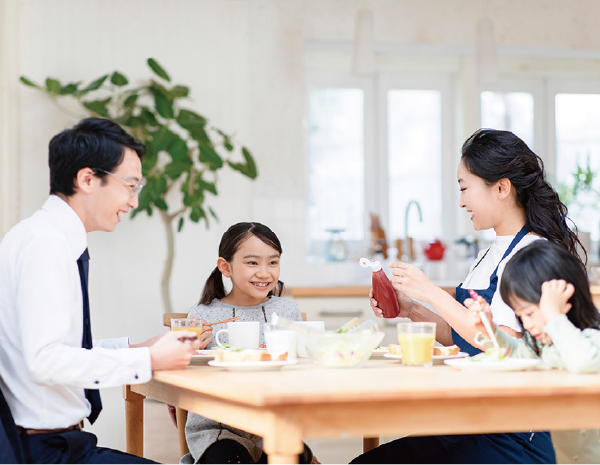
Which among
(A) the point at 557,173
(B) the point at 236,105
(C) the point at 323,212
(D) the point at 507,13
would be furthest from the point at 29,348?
(A) the point at 557,173

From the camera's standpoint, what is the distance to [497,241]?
81.7 inches

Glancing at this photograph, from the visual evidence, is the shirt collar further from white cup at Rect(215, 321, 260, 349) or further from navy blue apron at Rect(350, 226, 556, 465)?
navy blue apron at Rect(350, 226, 556, 465)

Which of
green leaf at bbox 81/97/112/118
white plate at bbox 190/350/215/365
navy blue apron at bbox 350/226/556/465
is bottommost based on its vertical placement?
navy blue apron at bbox 350/226/556/465

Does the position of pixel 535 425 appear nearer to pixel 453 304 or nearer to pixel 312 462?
pixel 453 304

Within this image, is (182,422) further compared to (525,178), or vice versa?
(182,422)

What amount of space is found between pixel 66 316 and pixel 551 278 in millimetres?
935

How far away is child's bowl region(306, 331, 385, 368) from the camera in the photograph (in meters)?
1.48

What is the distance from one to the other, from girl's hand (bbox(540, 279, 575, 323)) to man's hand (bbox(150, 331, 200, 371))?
0.68 meters

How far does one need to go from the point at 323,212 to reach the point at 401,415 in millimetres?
3766

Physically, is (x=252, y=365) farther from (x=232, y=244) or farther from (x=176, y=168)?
(x=176, y=168)

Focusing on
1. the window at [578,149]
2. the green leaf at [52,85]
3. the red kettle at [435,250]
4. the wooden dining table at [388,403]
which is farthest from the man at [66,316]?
the window at [578,149]

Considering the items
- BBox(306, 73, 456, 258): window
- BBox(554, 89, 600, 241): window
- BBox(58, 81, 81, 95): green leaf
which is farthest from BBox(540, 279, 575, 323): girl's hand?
BBox(554, 89, 600, 241): window

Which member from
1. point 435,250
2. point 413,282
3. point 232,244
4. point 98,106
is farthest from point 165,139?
point 413,282

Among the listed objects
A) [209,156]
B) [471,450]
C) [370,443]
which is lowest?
[370,443]
